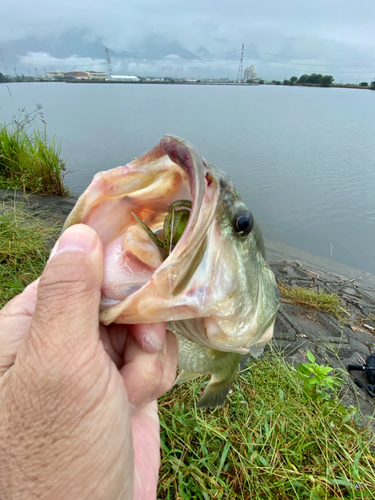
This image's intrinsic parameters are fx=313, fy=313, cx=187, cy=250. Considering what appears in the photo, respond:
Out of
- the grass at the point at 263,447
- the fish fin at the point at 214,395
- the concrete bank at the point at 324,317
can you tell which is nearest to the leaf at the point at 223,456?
the grass at the point at 263,447

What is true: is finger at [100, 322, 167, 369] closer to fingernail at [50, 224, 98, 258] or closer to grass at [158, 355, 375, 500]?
fingernail at [50, 224, 98, 258]

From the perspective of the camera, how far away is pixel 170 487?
80.8 inches

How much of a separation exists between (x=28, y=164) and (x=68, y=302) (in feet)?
23.3

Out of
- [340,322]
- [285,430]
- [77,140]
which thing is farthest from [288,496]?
[77,140]

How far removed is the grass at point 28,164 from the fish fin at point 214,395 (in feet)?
20.7

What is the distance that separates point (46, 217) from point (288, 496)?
18.2 ft

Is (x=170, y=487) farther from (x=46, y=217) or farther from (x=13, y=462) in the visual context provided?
(x=46, y=217)

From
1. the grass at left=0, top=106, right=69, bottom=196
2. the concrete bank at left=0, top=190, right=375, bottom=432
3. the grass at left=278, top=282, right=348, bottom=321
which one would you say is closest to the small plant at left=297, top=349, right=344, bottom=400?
the concrete bank at left=0, top=190, right=375, bottom=432

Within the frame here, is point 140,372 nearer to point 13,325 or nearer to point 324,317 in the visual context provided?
point 13,325

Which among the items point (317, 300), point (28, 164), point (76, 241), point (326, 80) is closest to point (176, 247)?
point (76, 241)

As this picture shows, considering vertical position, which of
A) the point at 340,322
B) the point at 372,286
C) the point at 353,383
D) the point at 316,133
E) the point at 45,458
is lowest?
the point at 316,133

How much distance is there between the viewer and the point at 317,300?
15.7 ft

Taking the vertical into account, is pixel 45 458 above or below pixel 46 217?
above

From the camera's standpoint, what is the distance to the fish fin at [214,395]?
2217mm
